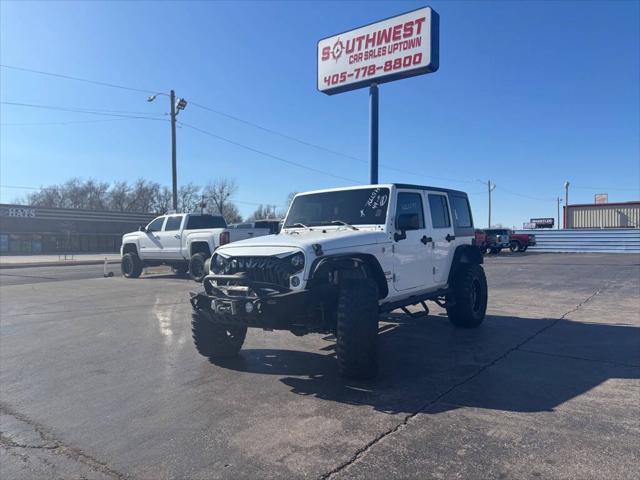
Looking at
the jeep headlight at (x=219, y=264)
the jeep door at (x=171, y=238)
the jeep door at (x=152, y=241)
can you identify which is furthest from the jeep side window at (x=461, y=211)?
the jeep door at (x=152, y=241)

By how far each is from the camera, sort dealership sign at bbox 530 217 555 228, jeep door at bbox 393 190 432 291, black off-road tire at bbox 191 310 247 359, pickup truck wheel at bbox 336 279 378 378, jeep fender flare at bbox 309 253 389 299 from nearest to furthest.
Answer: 1. pickup truck wheel at bbox 336 279 378 378
2. jeep fender flare at bbox 309 253 389 299
3. black off-road tire at bbox 191 310 247 359
4. jeep door at bbox 393 190 432 291
5. dealership sign at bbox 530 217 555 228

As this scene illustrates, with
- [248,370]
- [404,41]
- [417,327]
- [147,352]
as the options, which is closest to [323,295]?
[248,370]

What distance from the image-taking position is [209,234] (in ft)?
45.8

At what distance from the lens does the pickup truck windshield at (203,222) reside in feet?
50.8

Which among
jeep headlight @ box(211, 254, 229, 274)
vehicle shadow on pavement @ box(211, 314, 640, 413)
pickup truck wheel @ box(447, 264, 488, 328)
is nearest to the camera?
vehicle shadow on pavement @ box(211, 314, 640, 413)

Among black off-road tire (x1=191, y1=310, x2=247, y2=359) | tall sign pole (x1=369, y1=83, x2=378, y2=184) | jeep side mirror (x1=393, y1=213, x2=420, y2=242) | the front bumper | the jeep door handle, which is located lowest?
black off-road tire (x1=191, y1=310, x2=247, y2=359)

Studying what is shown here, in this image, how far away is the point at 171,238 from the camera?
51.2 feet

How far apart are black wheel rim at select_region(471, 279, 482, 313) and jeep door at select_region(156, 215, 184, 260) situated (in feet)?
32.8

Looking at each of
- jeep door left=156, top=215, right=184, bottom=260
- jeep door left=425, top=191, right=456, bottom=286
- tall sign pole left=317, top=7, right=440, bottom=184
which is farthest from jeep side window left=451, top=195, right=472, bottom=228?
jeep door left=156, top=215, right=184, bottom=260

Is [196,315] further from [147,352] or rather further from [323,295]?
[323,295]

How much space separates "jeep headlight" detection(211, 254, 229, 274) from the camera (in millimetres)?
5680

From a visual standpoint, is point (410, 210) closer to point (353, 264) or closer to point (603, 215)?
point (353, 264)

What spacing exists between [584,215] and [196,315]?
5263 cm

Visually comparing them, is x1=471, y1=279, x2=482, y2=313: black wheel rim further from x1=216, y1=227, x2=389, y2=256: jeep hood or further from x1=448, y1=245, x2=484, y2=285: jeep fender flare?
x1=216, y1=227, x2=389, y2=256: jeep hood
